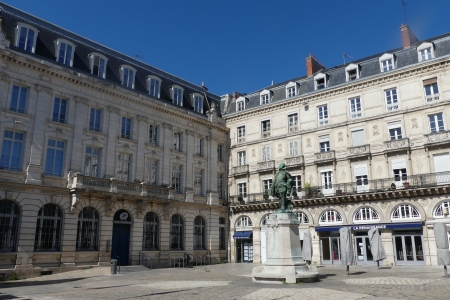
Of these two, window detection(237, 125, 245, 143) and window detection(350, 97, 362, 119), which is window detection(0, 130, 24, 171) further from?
window detection(350, 97, 362, 119)

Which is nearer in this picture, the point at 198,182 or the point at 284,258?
the point at 284,258

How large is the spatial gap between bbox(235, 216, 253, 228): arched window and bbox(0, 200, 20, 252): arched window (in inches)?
715

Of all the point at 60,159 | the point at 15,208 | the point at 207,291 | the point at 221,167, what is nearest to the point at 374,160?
the point at 221,167

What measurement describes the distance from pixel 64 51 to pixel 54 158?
24.4ft

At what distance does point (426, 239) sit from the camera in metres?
24.8

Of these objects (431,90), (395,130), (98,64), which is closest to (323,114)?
(395,130)

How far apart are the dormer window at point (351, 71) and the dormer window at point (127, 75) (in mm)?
17157

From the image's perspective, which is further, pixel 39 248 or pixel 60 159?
pixel 60 159

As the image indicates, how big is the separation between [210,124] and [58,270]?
1770cm

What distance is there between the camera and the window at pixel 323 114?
3127 cm

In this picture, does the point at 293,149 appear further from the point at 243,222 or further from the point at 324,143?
the point at 243,222

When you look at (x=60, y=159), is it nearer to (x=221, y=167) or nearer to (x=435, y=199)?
(x=221, y=167)

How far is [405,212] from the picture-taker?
84.9ft

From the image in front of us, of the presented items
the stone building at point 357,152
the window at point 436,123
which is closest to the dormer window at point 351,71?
the stone building at point 357,152
